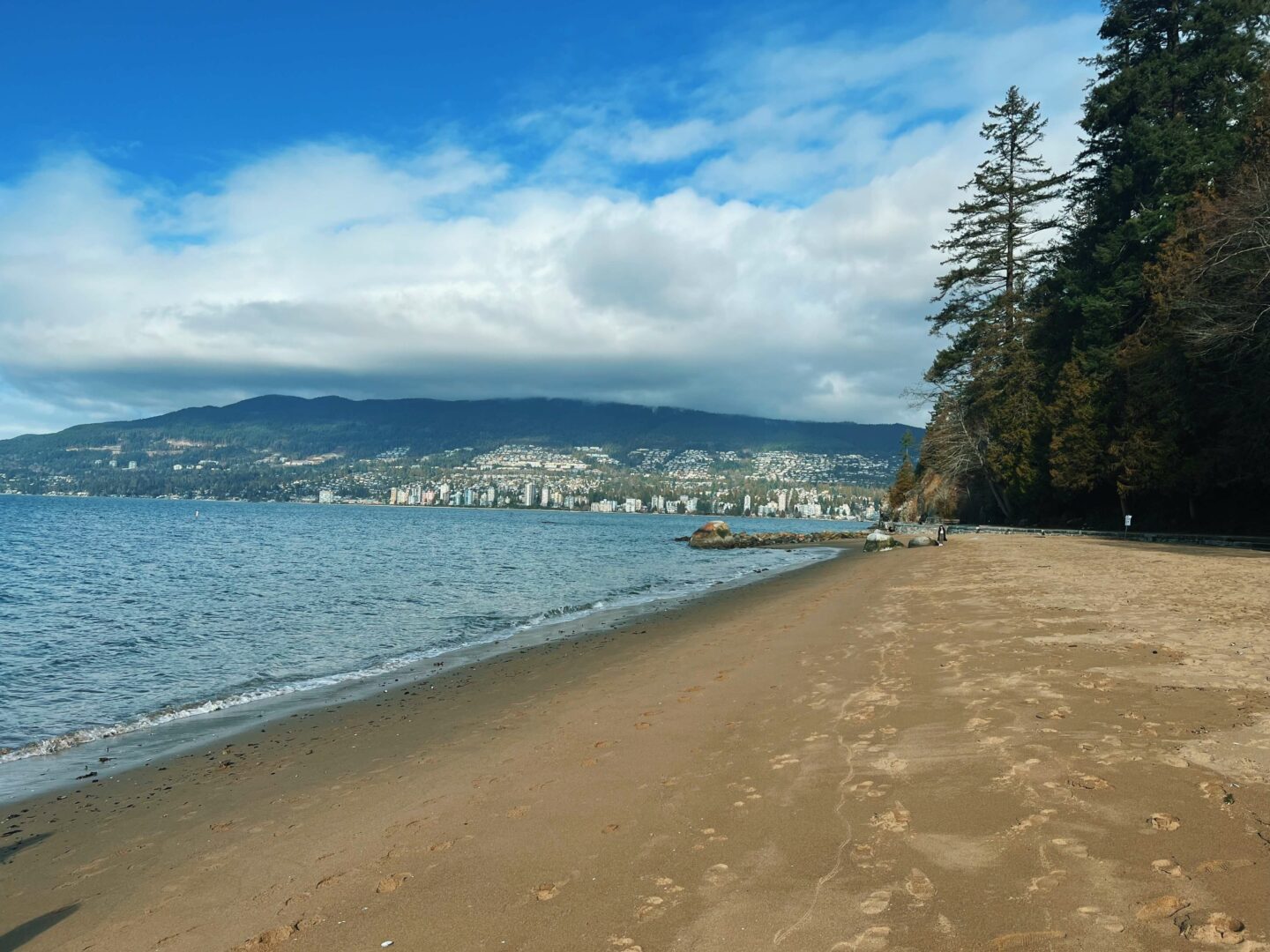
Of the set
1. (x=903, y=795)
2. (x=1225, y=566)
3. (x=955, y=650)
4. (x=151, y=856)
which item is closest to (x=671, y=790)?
(x=903, y=795)

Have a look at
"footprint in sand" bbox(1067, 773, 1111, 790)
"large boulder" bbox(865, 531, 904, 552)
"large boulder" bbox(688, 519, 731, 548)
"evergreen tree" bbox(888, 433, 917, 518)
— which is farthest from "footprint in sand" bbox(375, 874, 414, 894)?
"evergreen tree" bbox(888, 433, 917, 518)

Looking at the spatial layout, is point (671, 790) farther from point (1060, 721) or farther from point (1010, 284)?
point (1010, 284)

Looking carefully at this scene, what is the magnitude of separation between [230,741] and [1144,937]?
1048 centimetres

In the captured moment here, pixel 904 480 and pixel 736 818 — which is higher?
pixel 904 480

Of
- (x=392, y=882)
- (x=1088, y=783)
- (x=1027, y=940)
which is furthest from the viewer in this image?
(x=1088, y=783)

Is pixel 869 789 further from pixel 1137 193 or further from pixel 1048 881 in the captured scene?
pixel 1137 193

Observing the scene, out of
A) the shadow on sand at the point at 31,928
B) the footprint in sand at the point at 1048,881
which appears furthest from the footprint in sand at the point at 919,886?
the shadow on sand at the point at 31,928

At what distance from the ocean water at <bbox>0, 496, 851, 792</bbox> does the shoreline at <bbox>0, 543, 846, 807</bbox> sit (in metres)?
0.08

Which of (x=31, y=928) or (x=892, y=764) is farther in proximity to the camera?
(x=892, y=764)

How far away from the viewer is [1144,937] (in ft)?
11.5

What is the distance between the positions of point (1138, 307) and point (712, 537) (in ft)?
122

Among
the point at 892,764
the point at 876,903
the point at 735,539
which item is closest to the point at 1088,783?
the point at 892,764

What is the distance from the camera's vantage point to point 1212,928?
350 cm

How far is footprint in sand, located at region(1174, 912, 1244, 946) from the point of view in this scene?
3.40 metres
